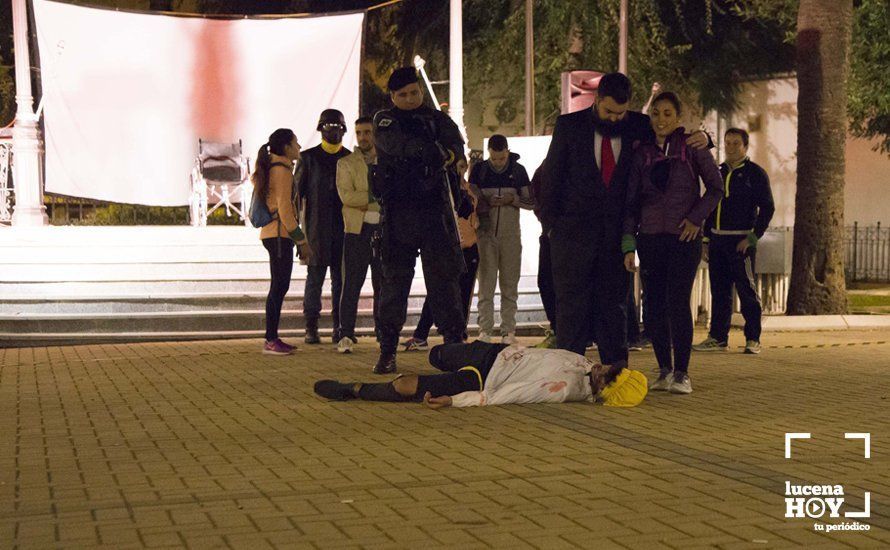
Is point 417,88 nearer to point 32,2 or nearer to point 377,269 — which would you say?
point 377,269

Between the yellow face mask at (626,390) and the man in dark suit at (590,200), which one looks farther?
the man in dark suit at (590,200)

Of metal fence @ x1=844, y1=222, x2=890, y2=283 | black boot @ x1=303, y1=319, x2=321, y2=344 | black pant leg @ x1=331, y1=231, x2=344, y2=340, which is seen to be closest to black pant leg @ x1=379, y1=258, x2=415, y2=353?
black pant leg @ x1=331, y1=231, x2=344, y2=340

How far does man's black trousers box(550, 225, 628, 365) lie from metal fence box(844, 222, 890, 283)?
844 inches

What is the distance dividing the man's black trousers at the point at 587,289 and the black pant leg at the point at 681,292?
13.7 inches

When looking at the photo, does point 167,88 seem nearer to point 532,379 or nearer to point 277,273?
point 277,273

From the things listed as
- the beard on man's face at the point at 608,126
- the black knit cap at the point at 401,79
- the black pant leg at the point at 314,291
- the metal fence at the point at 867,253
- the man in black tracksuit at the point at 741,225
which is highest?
the black knit cap at the point at 401,79

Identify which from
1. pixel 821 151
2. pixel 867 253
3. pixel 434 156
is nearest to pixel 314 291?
pixel 434 156

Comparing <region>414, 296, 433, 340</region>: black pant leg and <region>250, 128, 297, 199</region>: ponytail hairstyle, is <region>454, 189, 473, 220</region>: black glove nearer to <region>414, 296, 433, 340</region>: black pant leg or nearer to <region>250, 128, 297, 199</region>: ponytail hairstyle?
<region>414, 296, 433, 340</region>: black pant leg

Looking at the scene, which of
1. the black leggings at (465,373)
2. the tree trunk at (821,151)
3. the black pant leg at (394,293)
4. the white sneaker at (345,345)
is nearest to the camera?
the black leggings at (465,373)

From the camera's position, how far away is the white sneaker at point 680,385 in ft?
30.7

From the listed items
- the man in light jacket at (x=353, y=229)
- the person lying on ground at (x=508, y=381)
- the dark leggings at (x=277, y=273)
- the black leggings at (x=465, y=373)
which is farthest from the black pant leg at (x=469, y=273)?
the black leggings at (x=465, y=373)

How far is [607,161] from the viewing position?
9.39m

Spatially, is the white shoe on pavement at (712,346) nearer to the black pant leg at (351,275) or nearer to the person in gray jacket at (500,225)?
the person in gray jacket at (500,225)

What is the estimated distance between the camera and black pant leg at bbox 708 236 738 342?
12445 mm
